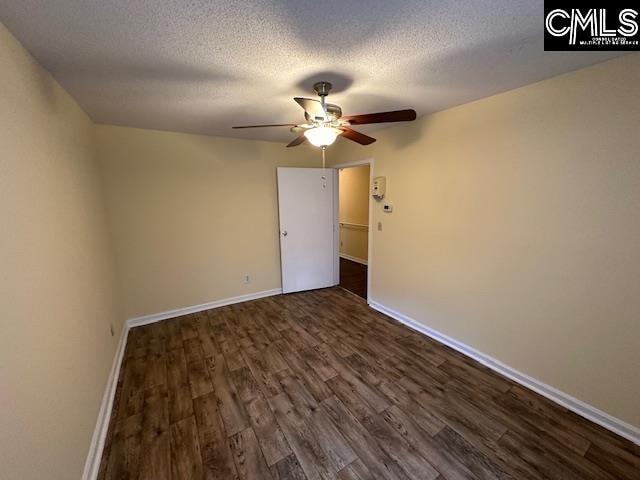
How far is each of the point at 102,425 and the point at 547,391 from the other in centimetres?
303

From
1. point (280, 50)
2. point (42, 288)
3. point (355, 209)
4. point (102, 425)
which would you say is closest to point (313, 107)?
point (280, 50)

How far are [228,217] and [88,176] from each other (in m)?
1.43

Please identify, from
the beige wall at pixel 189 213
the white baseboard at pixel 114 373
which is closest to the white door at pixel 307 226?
the beige wall at pixel 189 213

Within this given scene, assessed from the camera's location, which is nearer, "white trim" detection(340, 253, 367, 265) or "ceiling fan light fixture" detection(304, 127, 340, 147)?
"ceiling fan light fixture" detection(304, 127, 340, 147)

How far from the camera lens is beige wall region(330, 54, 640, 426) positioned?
1472mm

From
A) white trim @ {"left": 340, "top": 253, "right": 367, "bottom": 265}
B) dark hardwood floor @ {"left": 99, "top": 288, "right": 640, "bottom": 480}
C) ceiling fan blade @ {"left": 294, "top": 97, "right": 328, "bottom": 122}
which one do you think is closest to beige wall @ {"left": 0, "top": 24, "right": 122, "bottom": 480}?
dark hardwood floor @ {"left": 99, "top": 288, "right": 640, "bottom": 480}

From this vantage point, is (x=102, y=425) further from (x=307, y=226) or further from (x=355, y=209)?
(x=355, y=209)

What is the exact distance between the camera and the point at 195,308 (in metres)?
3.23

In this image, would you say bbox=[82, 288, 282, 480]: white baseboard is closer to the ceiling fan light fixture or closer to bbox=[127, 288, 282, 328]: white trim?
bbox=[127, 288, 282, 328]: white trim

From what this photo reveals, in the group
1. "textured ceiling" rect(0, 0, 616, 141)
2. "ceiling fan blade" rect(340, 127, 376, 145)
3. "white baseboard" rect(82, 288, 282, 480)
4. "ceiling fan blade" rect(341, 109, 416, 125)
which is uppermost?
"textured ceiling" rect(0, 0, 616, 141)

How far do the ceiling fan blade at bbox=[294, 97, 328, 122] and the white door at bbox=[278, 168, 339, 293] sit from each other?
187cm

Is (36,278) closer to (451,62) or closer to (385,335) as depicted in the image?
(451,62)

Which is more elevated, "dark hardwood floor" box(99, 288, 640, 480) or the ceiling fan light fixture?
the ceiling fan light fixture

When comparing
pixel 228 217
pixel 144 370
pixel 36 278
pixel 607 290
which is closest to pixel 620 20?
pixel 607 290
